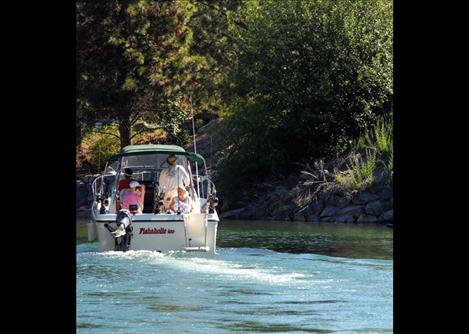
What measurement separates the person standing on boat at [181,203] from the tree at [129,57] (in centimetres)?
2322

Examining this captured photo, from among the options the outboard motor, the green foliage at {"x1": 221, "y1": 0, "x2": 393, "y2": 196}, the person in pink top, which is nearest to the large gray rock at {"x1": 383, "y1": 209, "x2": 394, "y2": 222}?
the green foliage at {"x1": 221, "y1": 0, "x2": 393, "y2": 196}

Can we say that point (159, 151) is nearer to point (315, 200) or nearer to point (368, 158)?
point (315, 200)

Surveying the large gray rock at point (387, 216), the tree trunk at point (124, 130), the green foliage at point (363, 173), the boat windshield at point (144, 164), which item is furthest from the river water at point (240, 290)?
the tree trunk at point (124, 130)

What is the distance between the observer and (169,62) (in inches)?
1839

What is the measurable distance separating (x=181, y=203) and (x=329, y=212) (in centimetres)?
1728

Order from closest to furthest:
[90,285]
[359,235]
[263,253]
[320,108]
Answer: [90,285], [263,253], [359,235], [320,108]

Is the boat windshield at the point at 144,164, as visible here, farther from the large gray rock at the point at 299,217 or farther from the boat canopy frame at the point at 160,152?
the large gray rock at the point at 299,217

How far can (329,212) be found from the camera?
38.9 m

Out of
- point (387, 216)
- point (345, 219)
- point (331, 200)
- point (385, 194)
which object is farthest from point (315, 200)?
point (387, 216)
